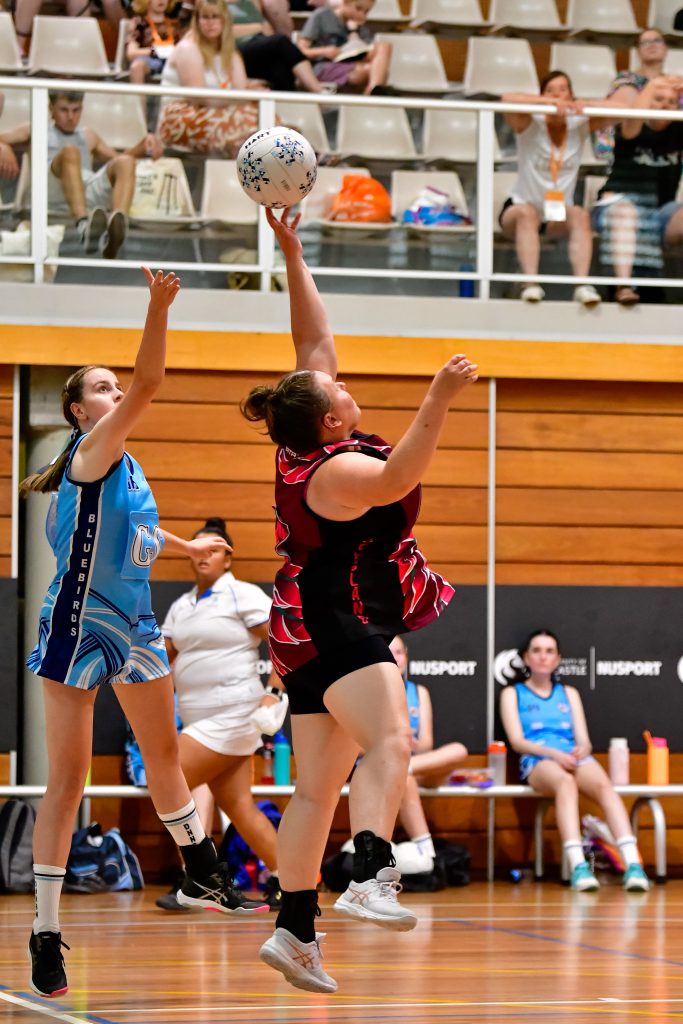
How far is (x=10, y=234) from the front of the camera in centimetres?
953

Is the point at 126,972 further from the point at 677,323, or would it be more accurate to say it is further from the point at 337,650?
the point at 677,323

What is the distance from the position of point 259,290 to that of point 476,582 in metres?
2.40

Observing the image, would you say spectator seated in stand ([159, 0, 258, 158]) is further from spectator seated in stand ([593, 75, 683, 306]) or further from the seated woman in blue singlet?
the seated woman in blue singlet

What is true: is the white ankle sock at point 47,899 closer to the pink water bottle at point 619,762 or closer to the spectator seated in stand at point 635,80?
the pink water bottle at point 619,762

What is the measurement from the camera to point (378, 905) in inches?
159

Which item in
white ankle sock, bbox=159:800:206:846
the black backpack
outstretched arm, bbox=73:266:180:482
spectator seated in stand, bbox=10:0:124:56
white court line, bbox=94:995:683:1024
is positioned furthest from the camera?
spectator seated in stand, bbox=10:0:124:56

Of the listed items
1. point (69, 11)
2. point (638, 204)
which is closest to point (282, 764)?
point (638, 204)

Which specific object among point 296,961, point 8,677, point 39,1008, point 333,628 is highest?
point 333,628

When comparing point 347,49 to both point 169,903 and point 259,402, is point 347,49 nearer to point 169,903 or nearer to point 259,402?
point 169,903

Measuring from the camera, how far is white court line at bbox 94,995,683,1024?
467 cm

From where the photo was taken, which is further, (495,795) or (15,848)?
(495,795)

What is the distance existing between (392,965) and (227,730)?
7.74 feet

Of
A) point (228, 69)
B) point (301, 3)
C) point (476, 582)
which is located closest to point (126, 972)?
point (476, 582)

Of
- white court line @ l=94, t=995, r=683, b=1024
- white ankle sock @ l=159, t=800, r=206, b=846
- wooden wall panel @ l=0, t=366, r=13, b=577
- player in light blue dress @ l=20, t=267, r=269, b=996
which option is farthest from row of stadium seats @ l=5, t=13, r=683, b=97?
white court line @ l=94, t=995, r=683, b=1024
